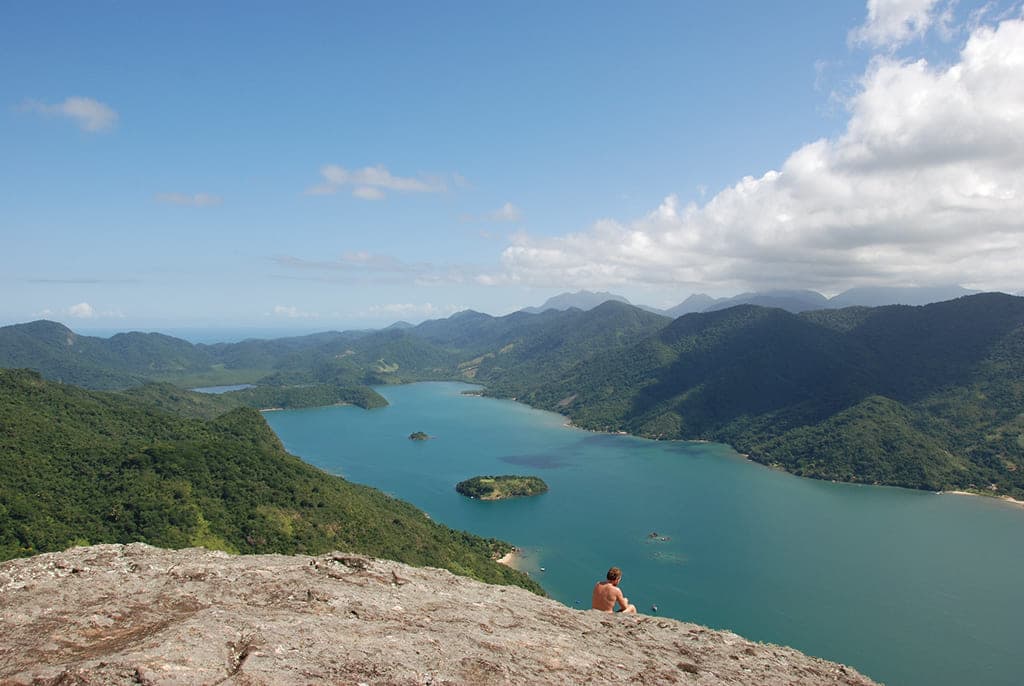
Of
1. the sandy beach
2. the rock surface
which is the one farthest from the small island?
the rock surface

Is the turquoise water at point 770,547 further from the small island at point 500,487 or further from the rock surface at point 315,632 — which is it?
the rock surface at point 315,632

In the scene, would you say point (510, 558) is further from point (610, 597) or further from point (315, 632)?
point (315, 632)


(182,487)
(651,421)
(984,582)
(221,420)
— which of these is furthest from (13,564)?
(651,421)

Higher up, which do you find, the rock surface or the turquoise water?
the rock surface

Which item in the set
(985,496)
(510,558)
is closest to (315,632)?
(510,558)

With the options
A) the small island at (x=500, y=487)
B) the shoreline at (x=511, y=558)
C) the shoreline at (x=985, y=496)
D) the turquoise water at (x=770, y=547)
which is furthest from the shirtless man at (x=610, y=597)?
the shoreline at (x=985, y=496)

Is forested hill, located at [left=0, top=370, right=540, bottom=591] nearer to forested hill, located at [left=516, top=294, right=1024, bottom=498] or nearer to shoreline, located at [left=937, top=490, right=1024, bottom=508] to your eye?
shoreline, located at [left=937, top=490, right=1024, bottom=508]
